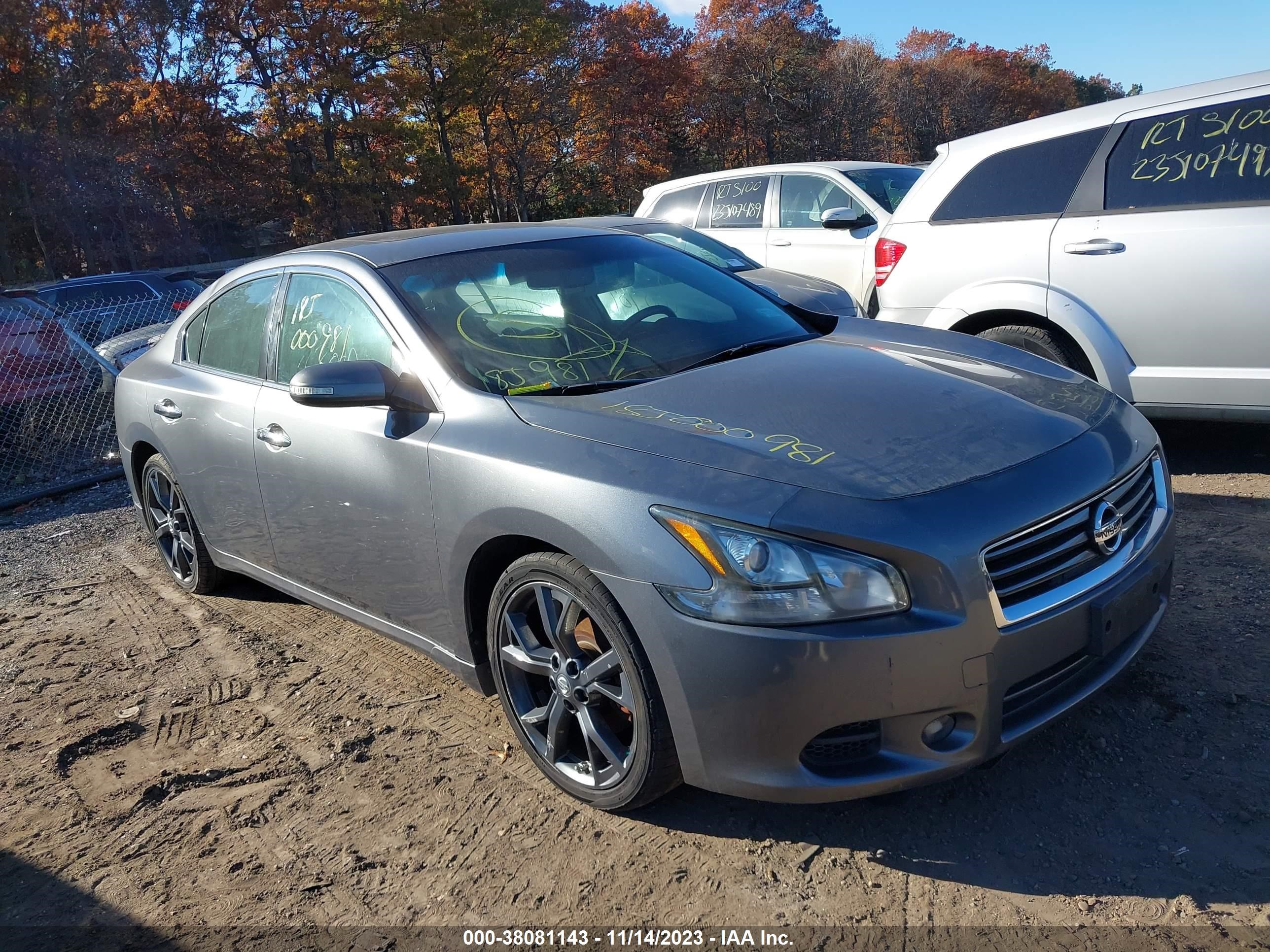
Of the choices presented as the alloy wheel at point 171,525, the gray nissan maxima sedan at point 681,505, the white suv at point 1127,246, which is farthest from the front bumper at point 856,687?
the alloy wheel at point 171,525

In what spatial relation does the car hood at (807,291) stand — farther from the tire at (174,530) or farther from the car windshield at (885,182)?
the tire at (174,530)

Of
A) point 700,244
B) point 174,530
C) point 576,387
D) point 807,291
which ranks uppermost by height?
point 700,244

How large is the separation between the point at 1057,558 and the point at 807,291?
499cm

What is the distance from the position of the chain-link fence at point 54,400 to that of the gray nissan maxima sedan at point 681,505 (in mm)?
5176

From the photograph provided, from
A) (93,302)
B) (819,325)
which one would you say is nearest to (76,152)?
(93,302)

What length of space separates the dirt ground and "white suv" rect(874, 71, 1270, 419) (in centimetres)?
114

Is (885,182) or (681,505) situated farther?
(885,182)

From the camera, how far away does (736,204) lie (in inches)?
394

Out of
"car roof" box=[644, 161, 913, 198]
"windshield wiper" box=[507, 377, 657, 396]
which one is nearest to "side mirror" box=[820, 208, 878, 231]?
"car roof" box=[644, 161, 913, 198]

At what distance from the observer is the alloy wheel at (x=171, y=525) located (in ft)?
16.3

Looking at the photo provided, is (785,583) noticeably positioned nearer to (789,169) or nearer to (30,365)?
(789,169)

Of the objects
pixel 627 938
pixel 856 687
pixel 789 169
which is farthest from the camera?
pixel 789 169

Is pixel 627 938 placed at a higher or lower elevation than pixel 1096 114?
lower

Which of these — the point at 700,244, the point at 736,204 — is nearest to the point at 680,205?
the point at 736,204
